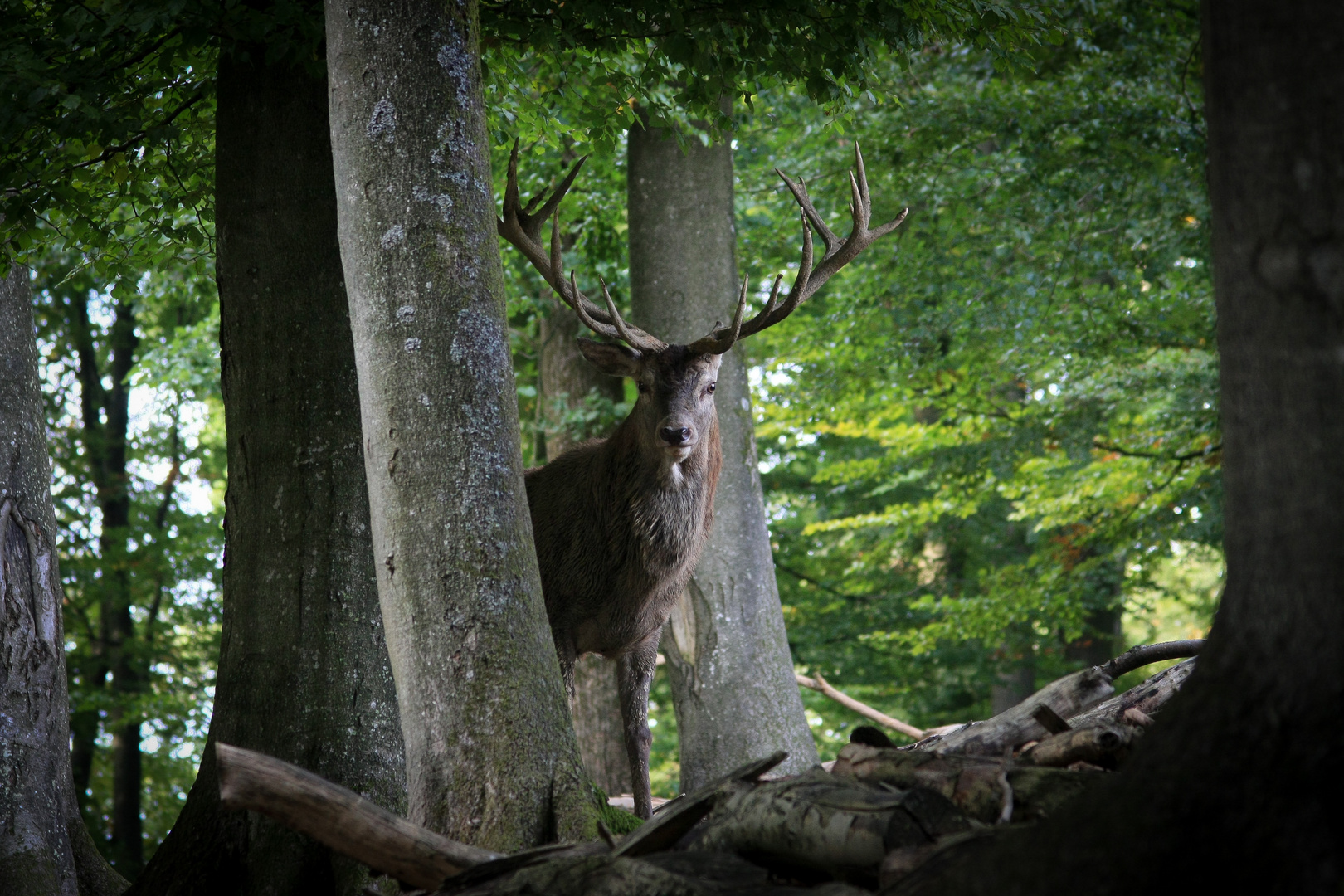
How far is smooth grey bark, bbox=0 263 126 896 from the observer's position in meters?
4.96

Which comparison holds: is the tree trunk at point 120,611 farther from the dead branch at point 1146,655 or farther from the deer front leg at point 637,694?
the dead branch at point 1146,655

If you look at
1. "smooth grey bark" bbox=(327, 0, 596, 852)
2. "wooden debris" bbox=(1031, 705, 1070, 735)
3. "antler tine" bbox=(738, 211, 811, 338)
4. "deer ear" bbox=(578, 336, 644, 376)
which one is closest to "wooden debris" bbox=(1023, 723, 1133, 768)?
"wooden debris" bbox=(1031, 705, 1070, 735)

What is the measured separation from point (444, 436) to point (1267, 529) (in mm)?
2580

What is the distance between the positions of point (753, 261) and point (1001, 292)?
268 centimetres

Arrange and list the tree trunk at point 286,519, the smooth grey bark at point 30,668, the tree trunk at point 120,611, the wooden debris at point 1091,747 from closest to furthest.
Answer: the wooden debris at point 1091,747, the tree trunk at point 286,519, the smooth grey bark at point 30,668, the tree trunk at point 120,611

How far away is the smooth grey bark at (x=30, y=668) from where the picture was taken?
4957 millimetres

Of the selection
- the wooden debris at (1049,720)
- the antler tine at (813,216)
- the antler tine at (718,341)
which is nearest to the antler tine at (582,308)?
the antler tine at (718,341)

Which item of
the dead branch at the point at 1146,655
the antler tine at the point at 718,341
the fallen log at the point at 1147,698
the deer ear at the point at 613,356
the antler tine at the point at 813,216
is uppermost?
the antler tine at the point at 813,216

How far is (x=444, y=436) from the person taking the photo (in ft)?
12.8

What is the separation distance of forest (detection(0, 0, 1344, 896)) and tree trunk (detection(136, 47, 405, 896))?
0.06ft

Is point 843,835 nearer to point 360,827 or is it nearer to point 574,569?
point 360,827

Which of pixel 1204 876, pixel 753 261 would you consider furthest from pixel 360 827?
pixel 753 261

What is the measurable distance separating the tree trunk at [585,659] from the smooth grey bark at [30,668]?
512 centimetres

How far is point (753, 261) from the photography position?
1283cm
